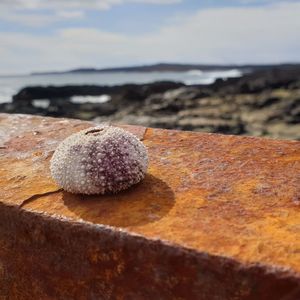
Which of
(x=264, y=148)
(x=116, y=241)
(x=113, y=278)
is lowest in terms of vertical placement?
(x=113, y=278)

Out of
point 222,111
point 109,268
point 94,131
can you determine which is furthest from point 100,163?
point 222,111

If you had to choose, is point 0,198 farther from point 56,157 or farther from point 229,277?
point 229,277

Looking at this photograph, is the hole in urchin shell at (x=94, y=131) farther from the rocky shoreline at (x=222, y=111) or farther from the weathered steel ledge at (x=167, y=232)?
the rocky shoreline at (x=222, y=111)

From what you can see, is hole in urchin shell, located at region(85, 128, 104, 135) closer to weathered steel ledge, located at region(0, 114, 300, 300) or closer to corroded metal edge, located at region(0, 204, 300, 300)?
weathered steel ledge, located at region(0, 114, 300, 300)

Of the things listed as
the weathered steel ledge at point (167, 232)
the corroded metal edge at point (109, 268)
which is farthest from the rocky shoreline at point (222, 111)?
the corroded metal edge at point (109, 268)

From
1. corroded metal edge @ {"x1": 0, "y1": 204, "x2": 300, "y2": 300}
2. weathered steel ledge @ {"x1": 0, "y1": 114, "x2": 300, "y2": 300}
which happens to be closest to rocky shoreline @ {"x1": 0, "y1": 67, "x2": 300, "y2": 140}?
weathered steel ledge @ {"x1": 0, "y1": 114, "x2": 300, "y2": 300}

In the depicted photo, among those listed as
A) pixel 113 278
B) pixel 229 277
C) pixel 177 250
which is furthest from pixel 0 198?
pixel 229 277
